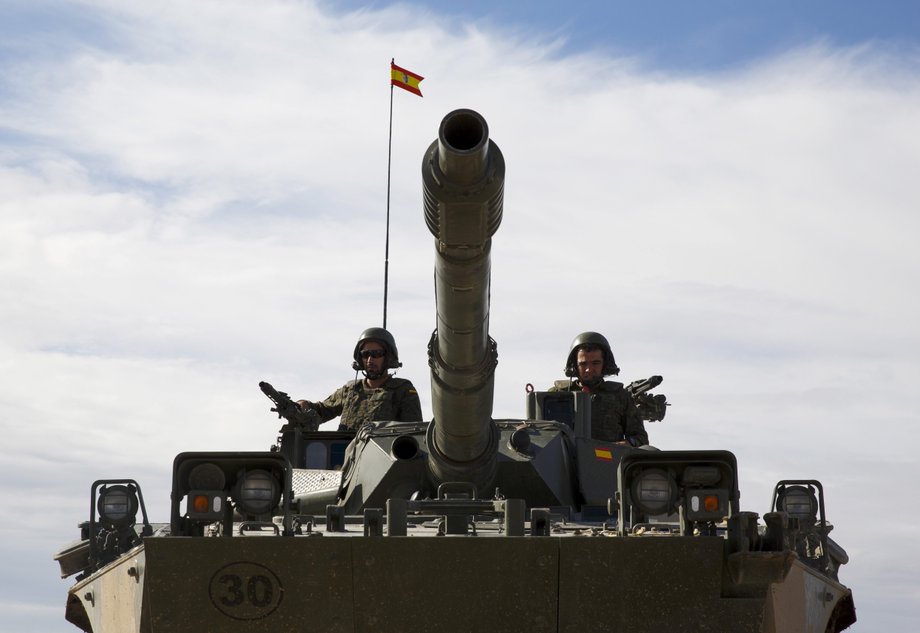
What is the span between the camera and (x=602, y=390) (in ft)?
49.0

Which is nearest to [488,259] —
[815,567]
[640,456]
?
[640,456]

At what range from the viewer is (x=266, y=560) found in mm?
8383

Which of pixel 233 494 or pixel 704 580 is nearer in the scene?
pixel 704 580

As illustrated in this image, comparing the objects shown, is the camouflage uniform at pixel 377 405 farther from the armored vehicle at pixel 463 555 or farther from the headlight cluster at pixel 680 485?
the headlight cluster at pixel 680 485

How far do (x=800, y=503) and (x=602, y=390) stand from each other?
15.1ft

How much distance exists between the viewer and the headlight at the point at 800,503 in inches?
412

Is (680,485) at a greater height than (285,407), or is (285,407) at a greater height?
(285,407)

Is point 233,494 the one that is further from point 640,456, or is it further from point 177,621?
point 640,456

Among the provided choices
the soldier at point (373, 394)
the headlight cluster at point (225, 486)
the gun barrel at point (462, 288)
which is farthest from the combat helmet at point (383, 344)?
the headlight cluster at point (225, 486)

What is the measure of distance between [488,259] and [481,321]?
66cm

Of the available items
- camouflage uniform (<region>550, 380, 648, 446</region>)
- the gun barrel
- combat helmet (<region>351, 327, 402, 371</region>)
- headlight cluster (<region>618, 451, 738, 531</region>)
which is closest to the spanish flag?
combat helmet (<region>351, 327, 402, 371</region>)

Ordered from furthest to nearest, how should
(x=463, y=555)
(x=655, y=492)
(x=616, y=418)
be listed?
(x=616, y=418) < (x=655, y=492) < (x=463, y=555)

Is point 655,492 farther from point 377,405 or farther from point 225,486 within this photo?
point 377,405

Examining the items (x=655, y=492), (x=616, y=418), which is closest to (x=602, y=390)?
(x=616, y=418)
